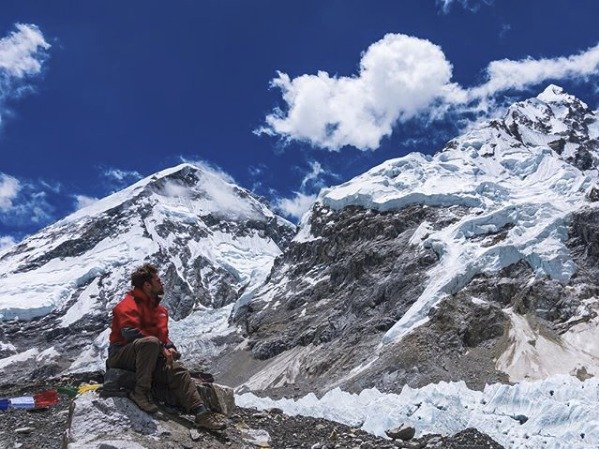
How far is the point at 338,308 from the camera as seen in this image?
131m

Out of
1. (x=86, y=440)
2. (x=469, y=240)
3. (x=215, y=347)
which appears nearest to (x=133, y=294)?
(x=86, y=440)

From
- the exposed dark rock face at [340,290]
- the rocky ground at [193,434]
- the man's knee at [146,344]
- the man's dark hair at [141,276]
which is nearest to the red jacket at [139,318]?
the man's dark hair at [141,276]

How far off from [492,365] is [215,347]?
88435mm

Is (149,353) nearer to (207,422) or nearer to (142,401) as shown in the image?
(142,401)

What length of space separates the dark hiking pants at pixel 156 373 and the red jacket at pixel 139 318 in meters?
0.24

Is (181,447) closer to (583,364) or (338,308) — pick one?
(583,364)

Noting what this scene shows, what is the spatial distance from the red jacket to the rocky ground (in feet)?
3.43

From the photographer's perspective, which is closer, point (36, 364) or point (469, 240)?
point (469, 240)

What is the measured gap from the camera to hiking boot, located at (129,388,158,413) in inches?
400

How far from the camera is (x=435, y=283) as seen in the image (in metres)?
110

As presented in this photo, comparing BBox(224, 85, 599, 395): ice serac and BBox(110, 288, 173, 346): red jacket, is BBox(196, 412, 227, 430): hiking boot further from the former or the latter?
BBox(224, 85, 599, 395): ice serac

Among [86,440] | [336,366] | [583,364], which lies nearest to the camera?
[86,440]

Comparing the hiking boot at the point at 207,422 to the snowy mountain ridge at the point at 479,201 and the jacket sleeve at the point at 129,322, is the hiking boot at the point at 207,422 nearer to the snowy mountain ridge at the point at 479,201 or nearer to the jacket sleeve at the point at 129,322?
the jacket sleeve at the point at 129,322

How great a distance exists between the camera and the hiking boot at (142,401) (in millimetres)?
10172
